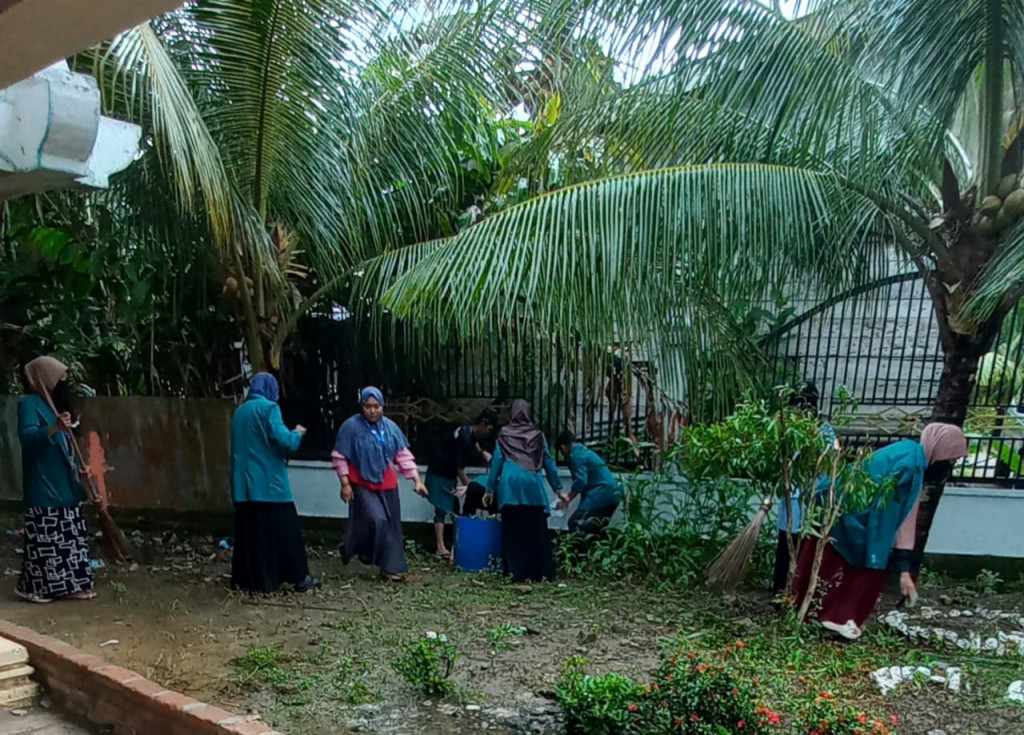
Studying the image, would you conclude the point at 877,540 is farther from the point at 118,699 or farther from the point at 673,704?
the point at 118,699

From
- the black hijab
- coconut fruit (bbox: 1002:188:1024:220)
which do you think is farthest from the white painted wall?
the black hijab

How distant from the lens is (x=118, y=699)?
338 centimetres

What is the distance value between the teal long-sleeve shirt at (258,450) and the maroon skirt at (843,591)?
3348mm

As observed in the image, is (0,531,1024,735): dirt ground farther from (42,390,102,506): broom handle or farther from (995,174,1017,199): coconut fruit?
(995,174,1017,199): coconut fruit

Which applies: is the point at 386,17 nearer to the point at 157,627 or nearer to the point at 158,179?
the point at 158,179

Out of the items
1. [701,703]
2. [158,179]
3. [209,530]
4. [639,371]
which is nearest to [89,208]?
[158,179]

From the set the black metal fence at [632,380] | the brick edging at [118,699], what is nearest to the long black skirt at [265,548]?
the brick edging at [118,699]

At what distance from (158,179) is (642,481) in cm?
431

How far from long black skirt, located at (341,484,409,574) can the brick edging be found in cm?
233

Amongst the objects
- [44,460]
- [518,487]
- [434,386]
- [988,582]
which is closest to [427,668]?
[518,487]

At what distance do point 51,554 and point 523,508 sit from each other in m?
3.09

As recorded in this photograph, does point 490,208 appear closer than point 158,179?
No

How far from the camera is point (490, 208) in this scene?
22.6 feet

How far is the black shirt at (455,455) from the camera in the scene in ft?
22.4
